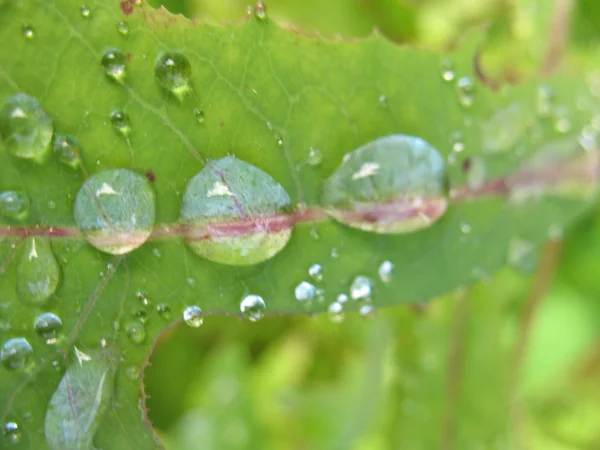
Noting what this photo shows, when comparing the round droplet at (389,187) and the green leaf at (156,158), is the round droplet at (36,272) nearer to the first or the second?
the green leaf at (156,158)

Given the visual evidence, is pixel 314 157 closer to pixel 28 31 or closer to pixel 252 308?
pixel 252 308

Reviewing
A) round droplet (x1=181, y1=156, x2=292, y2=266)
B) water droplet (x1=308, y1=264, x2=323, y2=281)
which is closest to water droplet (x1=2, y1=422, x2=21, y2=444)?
round droplet (x1=181, y1=156, x2=292, y2=266)

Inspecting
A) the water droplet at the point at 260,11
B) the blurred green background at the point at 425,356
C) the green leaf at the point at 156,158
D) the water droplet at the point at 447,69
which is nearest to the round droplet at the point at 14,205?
the green leaf at the point at 156,158

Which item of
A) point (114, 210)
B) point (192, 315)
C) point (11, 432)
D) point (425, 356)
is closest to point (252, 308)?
point (192, 315)

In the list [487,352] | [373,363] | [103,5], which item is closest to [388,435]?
[373,363]

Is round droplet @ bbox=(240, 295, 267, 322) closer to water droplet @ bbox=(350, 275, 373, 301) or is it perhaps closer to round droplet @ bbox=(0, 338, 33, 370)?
water droplet @ bbox=(350, 275, 373, 301)

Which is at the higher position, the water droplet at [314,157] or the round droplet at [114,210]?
the water droplet at [314,157]

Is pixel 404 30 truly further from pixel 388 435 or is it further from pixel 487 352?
pixel 388 435
